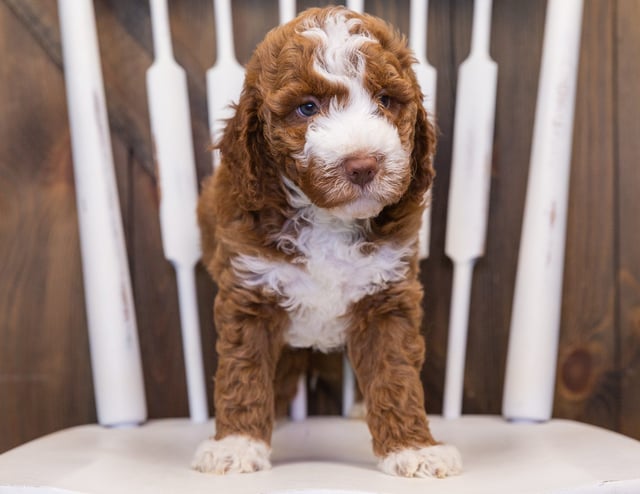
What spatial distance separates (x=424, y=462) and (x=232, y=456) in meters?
0.25

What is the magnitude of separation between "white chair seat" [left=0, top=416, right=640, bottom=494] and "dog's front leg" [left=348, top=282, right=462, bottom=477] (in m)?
0.05

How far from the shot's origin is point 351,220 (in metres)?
1.00

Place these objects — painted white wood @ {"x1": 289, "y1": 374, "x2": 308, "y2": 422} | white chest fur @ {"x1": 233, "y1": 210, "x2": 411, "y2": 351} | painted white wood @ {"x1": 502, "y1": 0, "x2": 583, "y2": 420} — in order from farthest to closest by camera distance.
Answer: painted white wood @ {"x1": 289, "y1": 374, "x2": 308, "y2": 422}
painted white wood @ {"x1": 502, "y1": 0, "x2": 583, "y2": 420}
white chest fur @ {"x1": 233, "y1": 210, "x2": 411, "y2": 351}

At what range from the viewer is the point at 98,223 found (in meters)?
1.15

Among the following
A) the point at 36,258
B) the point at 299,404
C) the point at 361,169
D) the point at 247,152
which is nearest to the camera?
the point at 361,169

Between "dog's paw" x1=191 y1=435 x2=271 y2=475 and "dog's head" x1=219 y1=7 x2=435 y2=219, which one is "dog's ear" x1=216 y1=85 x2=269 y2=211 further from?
"dog's paw" x1=191 y1=435 x2=271 y2=475

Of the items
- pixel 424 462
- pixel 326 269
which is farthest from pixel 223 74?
pixel 424 462

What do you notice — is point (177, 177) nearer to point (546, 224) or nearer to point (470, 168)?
point (470, 168)

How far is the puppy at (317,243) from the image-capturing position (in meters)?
0.89

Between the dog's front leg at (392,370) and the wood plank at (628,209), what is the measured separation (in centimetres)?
55

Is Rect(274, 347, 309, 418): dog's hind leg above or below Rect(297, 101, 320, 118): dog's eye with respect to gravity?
below

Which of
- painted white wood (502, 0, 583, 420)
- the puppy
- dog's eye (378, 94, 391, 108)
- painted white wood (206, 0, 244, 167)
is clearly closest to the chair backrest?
painted white wood (502, 0, 583, 420)

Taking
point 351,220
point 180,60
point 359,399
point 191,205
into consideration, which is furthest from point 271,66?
point 359,399

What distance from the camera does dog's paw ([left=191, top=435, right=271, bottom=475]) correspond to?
0.94 m
